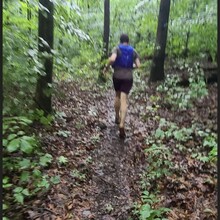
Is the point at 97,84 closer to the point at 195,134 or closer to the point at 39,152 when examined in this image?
the point at 195,134

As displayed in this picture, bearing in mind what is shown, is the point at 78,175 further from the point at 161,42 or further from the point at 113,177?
the point at 161,42

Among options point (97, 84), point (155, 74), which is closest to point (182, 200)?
point (155, 74)

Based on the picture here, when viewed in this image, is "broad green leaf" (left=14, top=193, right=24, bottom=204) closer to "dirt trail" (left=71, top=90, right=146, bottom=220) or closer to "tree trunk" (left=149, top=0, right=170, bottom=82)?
"dirt trail" (left=71, top=90, right=146, bottom=220)

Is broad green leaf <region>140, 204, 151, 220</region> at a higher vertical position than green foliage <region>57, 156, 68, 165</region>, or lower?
lower

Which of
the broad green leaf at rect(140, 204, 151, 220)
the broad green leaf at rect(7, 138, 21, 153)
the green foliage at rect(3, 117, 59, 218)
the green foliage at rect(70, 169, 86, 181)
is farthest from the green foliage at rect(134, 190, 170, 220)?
the broad green leaf at rect(7, 138, 21, 153)

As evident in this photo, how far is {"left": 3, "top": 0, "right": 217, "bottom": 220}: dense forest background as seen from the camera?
4.25 m

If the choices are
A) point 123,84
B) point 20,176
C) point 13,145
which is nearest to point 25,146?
point 13,145

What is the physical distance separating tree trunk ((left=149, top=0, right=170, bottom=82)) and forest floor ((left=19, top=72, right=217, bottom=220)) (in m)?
4.22

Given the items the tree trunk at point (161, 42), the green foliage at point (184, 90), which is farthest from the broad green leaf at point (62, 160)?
the tree trunk at point (161, 42)

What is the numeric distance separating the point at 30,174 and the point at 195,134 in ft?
11.4

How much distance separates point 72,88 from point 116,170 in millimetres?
7773

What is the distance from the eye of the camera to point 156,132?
6930 mm

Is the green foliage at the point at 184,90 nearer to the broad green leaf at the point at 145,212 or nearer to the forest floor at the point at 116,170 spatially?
the forest floor at the point at 116,170

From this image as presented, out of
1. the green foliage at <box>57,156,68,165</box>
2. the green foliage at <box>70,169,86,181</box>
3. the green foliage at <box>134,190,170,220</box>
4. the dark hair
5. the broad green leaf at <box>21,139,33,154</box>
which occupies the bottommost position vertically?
the green foliage at <box>134,190,170,220</box>
